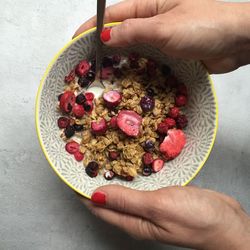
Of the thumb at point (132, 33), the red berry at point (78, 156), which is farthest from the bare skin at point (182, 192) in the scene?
the red berry at point (78, 156)

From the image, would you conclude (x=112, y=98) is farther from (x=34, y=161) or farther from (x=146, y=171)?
(x=34, y=161)

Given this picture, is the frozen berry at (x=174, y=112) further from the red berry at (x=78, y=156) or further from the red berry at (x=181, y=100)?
the red berry at (x=78, y=156)

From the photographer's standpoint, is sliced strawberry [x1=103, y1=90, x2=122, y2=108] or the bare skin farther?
sliced strawberry [x1=103, y1=90, x2=122, y2=108]

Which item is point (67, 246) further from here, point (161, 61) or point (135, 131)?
point (161, 61)

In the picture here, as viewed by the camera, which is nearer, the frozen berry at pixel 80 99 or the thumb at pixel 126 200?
the thumb at pixel 126 200

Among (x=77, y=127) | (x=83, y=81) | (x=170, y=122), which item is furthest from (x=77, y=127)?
(x=170, y=122)

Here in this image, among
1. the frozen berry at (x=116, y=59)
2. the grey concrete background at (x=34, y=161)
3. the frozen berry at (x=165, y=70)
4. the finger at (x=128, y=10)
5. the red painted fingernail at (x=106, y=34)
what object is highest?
the finger at (x=128, y=10)

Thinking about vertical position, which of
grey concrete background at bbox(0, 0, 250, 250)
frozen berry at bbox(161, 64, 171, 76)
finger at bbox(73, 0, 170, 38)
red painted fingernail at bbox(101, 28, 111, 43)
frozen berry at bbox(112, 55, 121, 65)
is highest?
finger at bbox(73, 0, 170, 38)

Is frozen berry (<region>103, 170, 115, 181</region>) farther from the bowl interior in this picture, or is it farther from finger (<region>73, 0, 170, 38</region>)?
finger (<region>73, 0, 170, 38</region>)

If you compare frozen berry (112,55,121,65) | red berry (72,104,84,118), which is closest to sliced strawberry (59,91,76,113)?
red berry (72,104,84,118)
